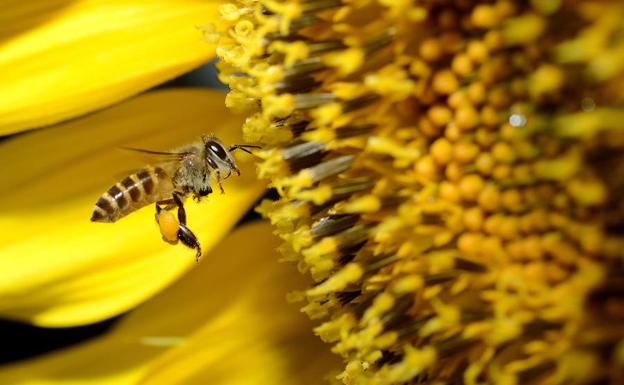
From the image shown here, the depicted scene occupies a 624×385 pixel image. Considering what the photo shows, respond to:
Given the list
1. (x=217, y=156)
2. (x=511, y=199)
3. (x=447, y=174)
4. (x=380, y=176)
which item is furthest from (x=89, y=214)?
(x=511, y=199)

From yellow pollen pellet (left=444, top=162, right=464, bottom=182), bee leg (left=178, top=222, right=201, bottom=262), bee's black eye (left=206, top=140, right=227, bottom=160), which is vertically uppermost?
bee's black eye (left=206, top=140, right=227, bottom=160)

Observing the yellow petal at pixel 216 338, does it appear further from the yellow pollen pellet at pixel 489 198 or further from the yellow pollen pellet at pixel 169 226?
the yellow pollen pellet at pixel 489 198

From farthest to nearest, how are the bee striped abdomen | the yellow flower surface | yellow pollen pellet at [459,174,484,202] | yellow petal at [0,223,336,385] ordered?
yellow petal at [0,223,336,385] → the bee striped abdomen → yellow pollen pellet at [459,174,484,202] → the yellow flower surface

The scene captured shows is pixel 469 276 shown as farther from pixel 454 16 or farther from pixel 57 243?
pixel 57 243

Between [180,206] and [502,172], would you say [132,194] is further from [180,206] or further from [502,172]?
[502,172]

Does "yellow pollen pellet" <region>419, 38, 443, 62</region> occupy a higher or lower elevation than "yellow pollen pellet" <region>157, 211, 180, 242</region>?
higher

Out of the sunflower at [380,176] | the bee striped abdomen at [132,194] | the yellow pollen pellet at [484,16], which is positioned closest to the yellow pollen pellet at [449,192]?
the sunflower at [380,176]

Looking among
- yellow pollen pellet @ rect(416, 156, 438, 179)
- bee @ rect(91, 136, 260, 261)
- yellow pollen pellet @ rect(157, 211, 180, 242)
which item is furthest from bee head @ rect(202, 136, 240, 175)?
yellow pollen pellet @ rect(416, 156, 438, 179)

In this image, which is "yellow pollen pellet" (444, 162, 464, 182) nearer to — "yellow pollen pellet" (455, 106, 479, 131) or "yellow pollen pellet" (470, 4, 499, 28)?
"yellow pollen pellet" (455, 106, 479, 131)
